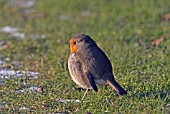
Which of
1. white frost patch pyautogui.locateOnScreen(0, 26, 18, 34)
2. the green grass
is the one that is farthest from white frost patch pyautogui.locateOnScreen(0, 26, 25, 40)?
the green grass

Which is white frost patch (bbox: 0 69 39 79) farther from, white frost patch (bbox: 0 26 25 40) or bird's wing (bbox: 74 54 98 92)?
white frost patch (bbox: 0 26 25 40)

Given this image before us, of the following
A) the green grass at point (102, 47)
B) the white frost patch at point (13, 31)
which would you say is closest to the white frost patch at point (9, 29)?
the white frost patch at point (13, 31)

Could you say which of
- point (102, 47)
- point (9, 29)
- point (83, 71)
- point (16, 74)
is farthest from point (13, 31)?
point (83, 71)

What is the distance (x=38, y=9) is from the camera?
13.9 meters

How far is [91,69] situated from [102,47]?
3552mm

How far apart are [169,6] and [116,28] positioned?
2046 millimetres

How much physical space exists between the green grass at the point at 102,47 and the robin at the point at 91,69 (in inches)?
8.2

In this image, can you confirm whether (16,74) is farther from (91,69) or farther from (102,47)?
(102,47)

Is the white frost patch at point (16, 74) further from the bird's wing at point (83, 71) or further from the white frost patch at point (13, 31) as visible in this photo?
the white frost patch at point (13, 31)

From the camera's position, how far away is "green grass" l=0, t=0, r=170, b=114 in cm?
654

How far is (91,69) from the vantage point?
6621 millimetres

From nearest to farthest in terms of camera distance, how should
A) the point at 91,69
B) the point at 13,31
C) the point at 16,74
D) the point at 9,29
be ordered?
the point at 91,69, the point at 16,74, the point at 13,31, the point at 9,29

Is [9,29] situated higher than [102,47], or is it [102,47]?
[102,47]

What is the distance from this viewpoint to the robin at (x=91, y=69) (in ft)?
21.5
